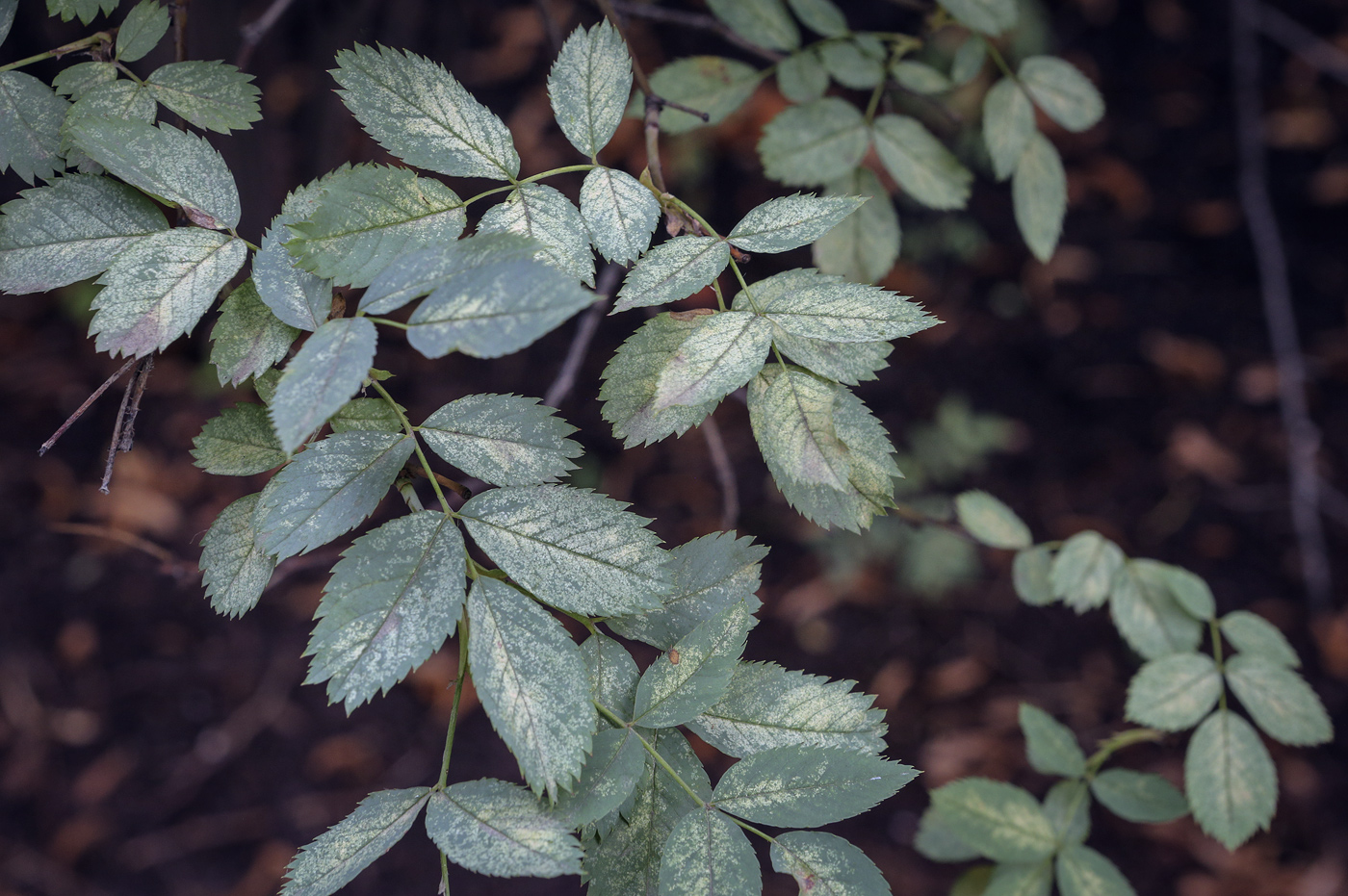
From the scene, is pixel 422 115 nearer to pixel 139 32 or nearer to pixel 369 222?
pixel 369 222

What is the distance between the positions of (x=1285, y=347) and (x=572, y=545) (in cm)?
281

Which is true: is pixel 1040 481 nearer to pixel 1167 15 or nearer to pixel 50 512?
pixel 1167 15

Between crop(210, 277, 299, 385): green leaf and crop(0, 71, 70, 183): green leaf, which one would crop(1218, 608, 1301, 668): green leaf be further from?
Result: crop(0, 71, 70, 183): green leaf

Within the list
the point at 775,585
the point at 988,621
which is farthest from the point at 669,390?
the point at 988,621

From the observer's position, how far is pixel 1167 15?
2.81m

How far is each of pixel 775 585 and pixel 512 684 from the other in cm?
200

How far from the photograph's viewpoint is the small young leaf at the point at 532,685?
0.66m

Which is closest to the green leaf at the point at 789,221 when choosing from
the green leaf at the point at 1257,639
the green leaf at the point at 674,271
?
the green leaf at the point at 674,271

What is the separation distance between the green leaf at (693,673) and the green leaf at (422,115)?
0.48 metres

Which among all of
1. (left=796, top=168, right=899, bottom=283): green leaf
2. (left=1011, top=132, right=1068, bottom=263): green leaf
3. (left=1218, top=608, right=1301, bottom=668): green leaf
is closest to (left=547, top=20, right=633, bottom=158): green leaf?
(left=796, top=168, right=899, bottom=283): green leaf

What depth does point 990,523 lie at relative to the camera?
1.47 m

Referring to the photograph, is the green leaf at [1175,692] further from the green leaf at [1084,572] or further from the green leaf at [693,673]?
the green leaf at [693,673]

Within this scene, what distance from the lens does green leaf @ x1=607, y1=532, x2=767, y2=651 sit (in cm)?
82

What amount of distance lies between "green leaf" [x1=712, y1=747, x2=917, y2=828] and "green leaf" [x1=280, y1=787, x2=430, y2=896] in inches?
11.4
